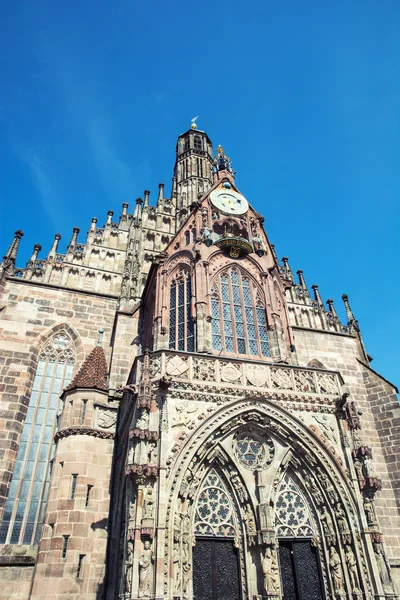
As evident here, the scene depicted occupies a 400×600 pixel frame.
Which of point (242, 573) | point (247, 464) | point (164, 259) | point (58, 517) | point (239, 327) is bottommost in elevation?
point (242, 573)

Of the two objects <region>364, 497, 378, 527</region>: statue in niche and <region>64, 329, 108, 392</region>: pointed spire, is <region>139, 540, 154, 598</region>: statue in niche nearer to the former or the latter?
<region>364, 497, 378, 527</region>: statue in niche

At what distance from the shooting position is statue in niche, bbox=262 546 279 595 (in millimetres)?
11047

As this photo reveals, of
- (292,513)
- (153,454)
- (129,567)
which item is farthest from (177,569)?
(292,513)

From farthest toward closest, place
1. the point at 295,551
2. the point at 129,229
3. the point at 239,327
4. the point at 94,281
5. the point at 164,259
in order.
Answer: the point at 129,229
the point at 94,281
the point at 164,259
the point at 239,327
the point at 295,551

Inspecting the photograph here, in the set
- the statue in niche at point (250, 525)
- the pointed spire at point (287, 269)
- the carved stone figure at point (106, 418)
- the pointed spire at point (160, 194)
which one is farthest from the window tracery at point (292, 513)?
the pointed spire at point (160, 194)

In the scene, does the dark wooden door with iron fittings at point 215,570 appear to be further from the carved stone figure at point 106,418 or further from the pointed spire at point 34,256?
the pointed spire at point 34,256

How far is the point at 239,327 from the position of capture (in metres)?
17.1

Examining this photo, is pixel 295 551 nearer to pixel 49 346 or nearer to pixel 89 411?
pixel 89 411

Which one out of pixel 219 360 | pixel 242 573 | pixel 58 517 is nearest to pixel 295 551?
pixel 242 573

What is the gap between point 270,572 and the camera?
11273 millimetres

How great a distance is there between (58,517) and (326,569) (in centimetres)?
794

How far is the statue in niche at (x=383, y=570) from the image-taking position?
1101 cm

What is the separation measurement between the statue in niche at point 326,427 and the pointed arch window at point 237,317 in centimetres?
368

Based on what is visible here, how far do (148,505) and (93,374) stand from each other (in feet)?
22.3
